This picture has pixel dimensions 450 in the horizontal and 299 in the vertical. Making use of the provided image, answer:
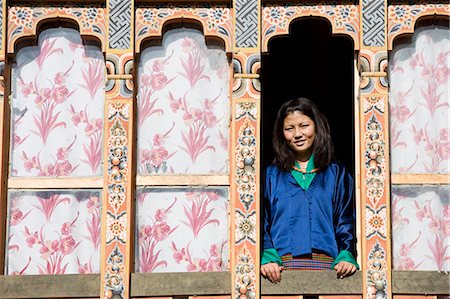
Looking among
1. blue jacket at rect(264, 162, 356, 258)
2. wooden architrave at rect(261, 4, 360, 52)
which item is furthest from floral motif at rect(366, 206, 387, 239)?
wooden architrave at rect(261, 4, 360, 52)

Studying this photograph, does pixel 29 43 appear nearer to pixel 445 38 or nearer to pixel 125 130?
pixel 125 130

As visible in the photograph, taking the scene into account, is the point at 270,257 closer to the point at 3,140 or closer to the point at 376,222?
the point at 376,222

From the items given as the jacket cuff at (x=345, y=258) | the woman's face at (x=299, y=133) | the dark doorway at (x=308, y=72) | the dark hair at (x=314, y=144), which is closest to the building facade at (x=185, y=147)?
the jacket cuff at (x=345, y=258)

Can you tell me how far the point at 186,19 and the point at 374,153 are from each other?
2221mm

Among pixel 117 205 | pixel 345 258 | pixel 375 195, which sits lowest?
pixel 345 258

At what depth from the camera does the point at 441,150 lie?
1390 cm

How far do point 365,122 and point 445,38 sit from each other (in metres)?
1.24

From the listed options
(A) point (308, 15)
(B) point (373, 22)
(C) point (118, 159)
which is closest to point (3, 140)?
(C) point (118, 159)

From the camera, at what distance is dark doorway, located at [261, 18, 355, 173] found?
16.8 meters

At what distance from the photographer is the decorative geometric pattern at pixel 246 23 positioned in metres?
13.8

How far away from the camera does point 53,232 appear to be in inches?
541

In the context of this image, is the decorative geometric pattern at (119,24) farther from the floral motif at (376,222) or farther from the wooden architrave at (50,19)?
the floral motif at (376,222)

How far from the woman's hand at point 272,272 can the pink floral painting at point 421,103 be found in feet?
4.91

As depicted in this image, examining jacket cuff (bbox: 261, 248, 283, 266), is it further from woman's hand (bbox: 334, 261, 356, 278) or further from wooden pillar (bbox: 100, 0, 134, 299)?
wooden pillar (bbox: 100, 0, 134, 299)
